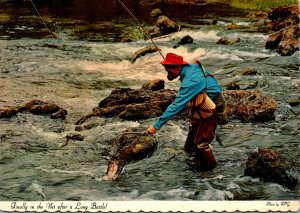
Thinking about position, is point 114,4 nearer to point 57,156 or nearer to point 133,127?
point 133,127

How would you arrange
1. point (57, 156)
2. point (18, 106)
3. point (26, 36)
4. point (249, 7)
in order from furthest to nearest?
1. point (249, 7)
2. point (26, 36)
3. point (18, 106)
4. point (57, 156)

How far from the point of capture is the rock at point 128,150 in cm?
490

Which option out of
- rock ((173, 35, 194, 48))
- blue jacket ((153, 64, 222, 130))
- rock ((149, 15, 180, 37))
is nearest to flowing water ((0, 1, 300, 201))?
blue jacket ((153, 64, 222, 130))

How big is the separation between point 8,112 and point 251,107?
3.89m

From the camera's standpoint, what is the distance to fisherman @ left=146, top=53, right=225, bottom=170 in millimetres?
4367

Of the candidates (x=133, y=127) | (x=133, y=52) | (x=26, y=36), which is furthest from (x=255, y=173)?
(x=26, y=36)

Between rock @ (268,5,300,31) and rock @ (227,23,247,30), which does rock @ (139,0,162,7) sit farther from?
rock @ (268,5,300,31)

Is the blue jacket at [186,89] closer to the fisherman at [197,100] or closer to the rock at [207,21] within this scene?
the fisherman at [197,100]

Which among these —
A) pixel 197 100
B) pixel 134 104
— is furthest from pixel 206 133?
pixel 134 104

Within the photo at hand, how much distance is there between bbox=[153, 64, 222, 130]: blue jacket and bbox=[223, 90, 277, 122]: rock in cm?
228

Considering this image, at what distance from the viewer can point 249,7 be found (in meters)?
16.3

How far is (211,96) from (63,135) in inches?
101

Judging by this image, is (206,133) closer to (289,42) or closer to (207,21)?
(289,42)

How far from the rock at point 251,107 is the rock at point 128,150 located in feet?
5.66
